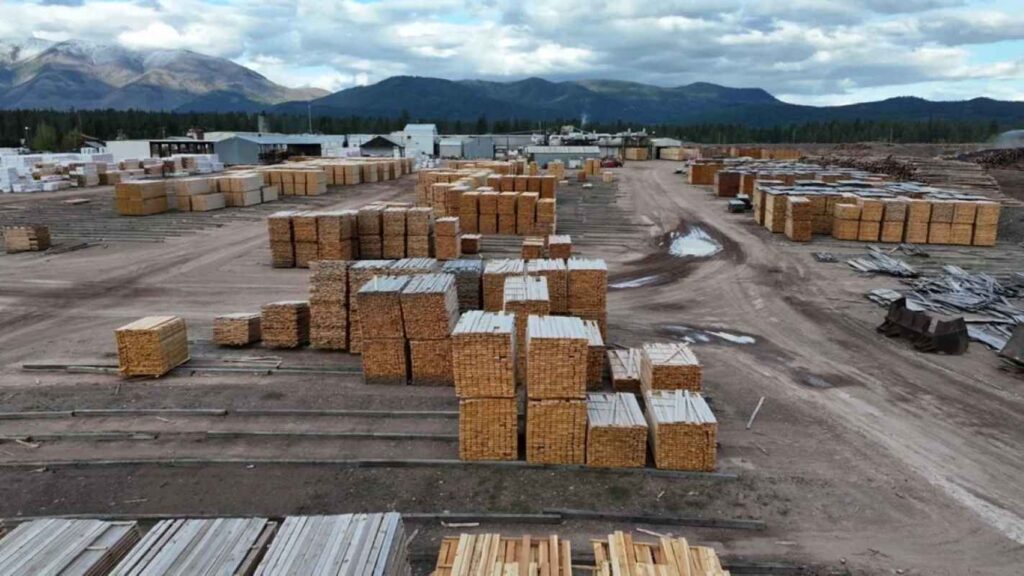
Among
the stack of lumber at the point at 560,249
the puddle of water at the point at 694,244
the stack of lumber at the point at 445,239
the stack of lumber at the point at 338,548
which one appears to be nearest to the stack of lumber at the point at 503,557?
the stack of lumber at the point at 338,548

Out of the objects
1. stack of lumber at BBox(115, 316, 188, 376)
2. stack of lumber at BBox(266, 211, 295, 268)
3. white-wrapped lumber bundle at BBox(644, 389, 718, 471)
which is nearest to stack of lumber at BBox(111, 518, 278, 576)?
white-wrapped lumber bundle at BBox(644, 389, 718, 471)

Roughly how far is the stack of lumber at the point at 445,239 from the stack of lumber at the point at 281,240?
5.14 m

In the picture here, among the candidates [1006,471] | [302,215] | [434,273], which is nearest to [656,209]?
[302,215]

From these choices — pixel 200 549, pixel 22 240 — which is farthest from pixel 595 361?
pixel 22 240

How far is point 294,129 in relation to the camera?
132375 millimetres

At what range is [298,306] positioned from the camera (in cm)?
1505

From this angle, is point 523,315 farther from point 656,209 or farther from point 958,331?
point 656,209

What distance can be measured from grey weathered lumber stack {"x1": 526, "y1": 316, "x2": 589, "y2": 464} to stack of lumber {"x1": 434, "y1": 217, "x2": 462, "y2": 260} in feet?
48.3

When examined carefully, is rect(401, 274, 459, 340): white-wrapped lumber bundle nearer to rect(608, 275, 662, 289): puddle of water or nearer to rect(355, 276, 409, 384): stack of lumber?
rect(355, 276, 409, 384): stack of lumber

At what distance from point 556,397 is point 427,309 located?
369 centimetres

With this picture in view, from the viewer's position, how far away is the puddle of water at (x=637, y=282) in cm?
2150

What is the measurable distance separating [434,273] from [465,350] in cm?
501

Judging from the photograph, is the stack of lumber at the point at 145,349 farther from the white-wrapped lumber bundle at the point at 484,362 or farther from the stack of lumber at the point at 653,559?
the stack of lumber at the point at 653,559

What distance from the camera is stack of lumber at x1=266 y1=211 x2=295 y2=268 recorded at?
915 inches
